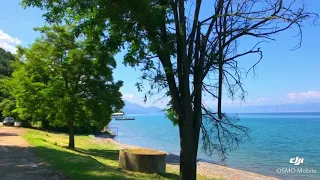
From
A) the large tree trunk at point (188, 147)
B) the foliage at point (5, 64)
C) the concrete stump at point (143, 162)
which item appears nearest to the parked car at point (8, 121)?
the foliage at point (5, 64)

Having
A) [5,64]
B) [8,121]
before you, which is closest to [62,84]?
[8,121]

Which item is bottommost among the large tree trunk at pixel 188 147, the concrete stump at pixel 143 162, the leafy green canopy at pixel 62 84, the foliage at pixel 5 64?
the concrete stump at pixel 143 162

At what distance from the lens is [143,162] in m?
14.6

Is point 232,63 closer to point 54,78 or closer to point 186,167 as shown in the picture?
point 186,167

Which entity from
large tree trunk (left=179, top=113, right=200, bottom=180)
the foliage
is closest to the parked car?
the foliage

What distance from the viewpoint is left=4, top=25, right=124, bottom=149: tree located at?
26375 mm

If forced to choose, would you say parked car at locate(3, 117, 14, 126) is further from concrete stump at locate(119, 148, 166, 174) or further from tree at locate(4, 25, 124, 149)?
concrete stump at locate(119, 148, 166, 174)

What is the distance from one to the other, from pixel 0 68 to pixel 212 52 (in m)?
66.8

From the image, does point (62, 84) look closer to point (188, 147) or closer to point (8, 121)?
point (188, 147)

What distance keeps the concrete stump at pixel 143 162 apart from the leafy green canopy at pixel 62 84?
1208cm

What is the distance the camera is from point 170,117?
9172mm

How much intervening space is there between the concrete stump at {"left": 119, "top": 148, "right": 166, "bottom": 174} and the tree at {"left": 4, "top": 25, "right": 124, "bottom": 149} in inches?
473

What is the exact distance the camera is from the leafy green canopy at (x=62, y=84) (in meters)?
26.4

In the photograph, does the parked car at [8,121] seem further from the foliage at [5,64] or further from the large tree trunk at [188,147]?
the large tree trunk at [188,147]
